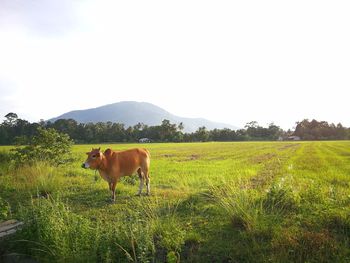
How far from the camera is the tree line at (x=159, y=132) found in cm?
8544

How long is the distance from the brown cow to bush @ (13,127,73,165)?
320 inches

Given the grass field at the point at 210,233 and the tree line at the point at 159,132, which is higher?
the tree line at the point at 159,132

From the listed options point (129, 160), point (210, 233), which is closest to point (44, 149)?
point (129, 160)

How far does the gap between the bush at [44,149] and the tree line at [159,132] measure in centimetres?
6150

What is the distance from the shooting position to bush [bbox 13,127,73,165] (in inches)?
700

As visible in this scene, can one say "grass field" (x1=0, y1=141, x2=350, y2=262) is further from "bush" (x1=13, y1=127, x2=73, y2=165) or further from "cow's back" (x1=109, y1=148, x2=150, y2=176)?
"bush" (x1=13, y1=127, x2=73, y2=165)

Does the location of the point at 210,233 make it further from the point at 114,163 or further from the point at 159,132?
the point at 159,132

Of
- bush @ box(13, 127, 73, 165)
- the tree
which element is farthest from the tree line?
bush @ box(13, 127, 73, 165)

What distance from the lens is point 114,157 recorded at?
10.5 metres

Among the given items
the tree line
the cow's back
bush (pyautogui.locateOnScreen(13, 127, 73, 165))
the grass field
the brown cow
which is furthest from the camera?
the tree line

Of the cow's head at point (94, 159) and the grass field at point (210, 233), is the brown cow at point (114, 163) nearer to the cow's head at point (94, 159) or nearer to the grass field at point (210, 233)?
the cow's head at point (94, 159)

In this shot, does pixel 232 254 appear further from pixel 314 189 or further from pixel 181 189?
pixel 181 189

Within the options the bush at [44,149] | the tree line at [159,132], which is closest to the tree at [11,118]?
the tree line at [159,132]

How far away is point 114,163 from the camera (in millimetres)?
10445
